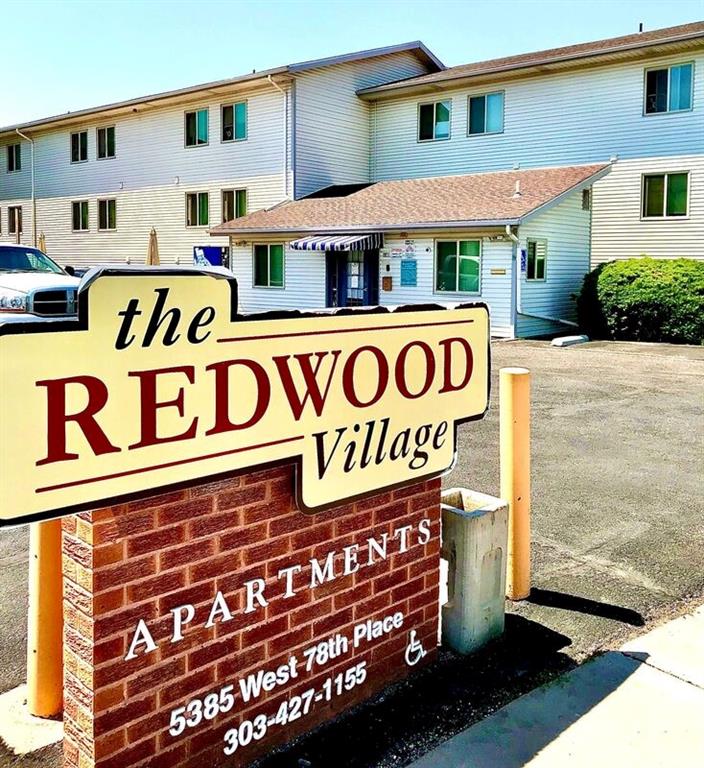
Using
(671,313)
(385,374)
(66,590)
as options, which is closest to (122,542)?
(66,590)

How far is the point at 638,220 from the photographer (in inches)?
860

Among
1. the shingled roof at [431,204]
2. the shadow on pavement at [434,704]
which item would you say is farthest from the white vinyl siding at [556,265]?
the shadow on pavement at [434,704]

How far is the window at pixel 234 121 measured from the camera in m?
26.9

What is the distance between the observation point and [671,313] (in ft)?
62.0

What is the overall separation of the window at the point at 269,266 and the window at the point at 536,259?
824cm

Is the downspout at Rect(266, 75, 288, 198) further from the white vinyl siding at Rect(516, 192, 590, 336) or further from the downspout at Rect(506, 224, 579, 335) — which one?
the downspout at Rect(506, 224, 579, 335)

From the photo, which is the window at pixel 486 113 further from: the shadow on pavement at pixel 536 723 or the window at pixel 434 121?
the shadow on pavement at pixel 536 723

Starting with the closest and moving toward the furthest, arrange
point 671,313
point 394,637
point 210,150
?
1. point 394,637
2. point 671,313
3. point 210,150

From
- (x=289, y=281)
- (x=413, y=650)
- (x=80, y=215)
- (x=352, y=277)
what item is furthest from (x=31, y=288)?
(x=80, y=215)

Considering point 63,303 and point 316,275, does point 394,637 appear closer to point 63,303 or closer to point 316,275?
point 63,303

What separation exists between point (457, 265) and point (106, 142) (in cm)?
1756

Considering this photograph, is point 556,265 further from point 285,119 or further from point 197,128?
point 197,128

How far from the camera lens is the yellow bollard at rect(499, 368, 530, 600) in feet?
13.4

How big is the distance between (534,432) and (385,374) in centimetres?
579
